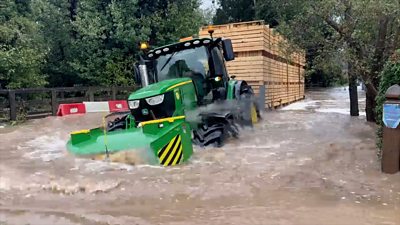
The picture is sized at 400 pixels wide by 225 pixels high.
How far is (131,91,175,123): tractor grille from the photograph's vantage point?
317 inches

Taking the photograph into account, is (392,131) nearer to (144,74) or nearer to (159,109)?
(159,109)

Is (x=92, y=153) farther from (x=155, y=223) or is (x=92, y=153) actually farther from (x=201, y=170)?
(x=155, y=223)

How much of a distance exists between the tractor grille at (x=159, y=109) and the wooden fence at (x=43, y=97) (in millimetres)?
7069

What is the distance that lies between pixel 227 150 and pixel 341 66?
3.57 m

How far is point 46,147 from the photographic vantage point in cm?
912

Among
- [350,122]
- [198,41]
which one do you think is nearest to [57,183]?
[198,41]

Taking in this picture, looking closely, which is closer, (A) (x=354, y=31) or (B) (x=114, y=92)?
(A) (x=354, y=31)

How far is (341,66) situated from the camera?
9.66 m

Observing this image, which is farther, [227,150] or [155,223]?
[227,150]

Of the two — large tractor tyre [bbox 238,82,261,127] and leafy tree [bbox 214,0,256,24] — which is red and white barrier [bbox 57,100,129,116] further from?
leafy tree [bbox 214,0,256,24]

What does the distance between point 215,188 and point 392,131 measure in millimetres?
2481

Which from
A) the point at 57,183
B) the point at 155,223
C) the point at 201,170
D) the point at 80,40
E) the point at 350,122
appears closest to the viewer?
the point at 155,223

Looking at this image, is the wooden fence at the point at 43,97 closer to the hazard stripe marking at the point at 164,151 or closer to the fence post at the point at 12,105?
the fence post at the point at 12,105

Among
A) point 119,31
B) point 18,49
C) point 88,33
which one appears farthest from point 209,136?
point 88,33
